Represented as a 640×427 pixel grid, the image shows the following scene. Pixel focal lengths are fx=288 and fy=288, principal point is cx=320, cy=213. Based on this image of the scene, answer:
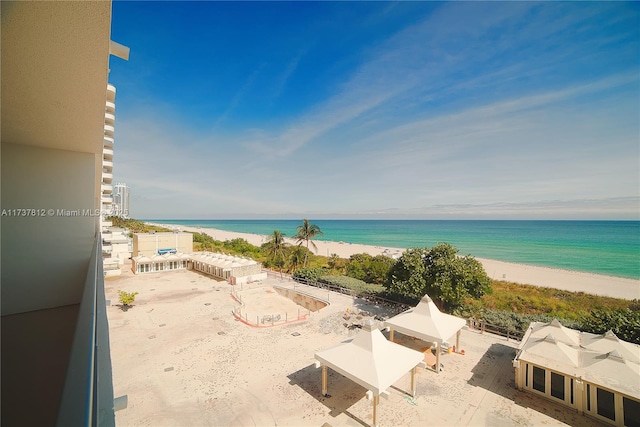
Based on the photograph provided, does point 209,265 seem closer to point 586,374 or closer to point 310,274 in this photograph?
point 310,274

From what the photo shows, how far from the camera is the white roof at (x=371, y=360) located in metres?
8.15

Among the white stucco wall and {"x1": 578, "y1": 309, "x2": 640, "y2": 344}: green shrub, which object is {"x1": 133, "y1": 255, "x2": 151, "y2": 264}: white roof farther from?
{"x1": 578, "y1": 309, "x2": 640, "y2": 344}: green shrub

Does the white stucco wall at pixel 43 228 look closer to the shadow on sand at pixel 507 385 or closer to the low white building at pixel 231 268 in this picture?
the shadow on sand at pixel 507 385

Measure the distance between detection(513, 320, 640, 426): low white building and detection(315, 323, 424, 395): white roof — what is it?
13.8ft

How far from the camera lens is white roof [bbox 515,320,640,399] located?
8.24 m

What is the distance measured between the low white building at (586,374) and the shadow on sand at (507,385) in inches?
8.5

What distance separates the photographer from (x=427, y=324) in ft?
37.2

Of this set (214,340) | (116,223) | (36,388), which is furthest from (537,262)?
(116,223)

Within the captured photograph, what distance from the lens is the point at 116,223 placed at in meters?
60.6

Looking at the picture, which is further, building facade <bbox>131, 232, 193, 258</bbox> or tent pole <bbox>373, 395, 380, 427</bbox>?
building facade <bbox>131, 232, 193, 258</bbox>

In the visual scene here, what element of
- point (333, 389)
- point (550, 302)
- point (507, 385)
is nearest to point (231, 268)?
point (333, 389)

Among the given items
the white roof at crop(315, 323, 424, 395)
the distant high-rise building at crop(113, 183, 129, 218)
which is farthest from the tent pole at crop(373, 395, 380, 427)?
the distant high-rise building at crop(113, 183, 129, 218)

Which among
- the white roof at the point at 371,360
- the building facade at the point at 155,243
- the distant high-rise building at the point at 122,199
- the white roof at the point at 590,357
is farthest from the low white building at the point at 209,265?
the distant high-rise building at the point at 122,199

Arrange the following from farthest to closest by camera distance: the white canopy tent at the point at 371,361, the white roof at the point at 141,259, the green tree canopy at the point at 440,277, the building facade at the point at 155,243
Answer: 1. the building facade at the point at 155,243
2. the white roof at the point at 141,259
3. the green tree canopy at the point at 440,277
4. the white canopy tent at the point at 371,361
